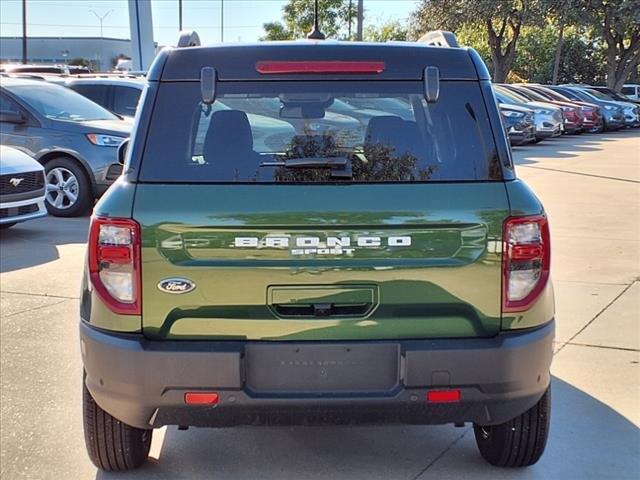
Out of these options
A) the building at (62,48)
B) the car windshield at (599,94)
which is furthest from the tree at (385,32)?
the building at (62,48)

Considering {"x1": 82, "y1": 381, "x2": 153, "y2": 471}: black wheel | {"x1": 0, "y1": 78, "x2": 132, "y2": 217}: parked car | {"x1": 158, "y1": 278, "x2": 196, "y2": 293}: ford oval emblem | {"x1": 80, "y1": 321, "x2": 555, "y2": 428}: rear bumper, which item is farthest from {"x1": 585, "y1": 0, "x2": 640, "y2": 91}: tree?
{"x1": 158, "y1": 278, "x2": 196, "y2": 293}: ford oval emblem

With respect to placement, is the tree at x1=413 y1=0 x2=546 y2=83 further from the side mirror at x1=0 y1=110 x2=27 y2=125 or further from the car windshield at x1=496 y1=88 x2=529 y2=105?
the side mirror at x1=0 y1=110 x2=27 y2=125

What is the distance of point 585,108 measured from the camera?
91.4 feet

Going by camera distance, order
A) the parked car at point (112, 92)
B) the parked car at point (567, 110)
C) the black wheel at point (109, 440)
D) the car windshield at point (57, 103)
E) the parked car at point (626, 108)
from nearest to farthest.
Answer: the black wheel at point (109, 440), the car windshield at point (57, 103), the parked car at point (112, 92), the parked car at point (567, 110), the parked car at point (626, 108)

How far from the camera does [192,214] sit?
9.54ft

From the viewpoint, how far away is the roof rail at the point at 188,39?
3.43 m

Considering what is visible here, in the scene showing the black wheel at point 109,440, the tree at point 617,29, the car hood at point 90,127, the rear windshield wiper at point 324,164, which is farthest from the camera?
the tree at point 617,29

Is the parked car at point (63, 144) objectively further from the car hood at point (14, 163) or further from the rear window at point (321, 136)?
the rear window at point (321, 136)

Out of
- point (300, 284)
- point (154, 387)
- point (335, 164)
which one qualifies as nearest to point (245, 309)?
point (300, 284)

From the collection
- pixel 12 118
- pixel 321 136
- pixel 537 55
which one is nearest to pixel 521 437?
pixel 321 136

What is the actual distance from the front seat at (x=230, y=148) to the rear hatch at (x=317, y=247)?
1cm

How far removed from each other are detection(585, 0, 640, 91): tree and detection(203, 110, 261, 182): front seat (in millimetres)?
34341

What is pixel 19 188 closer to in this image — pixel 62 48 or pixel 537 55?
pixel 537 55

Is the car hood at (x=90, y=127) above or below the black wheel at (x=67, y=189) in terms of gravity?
above
